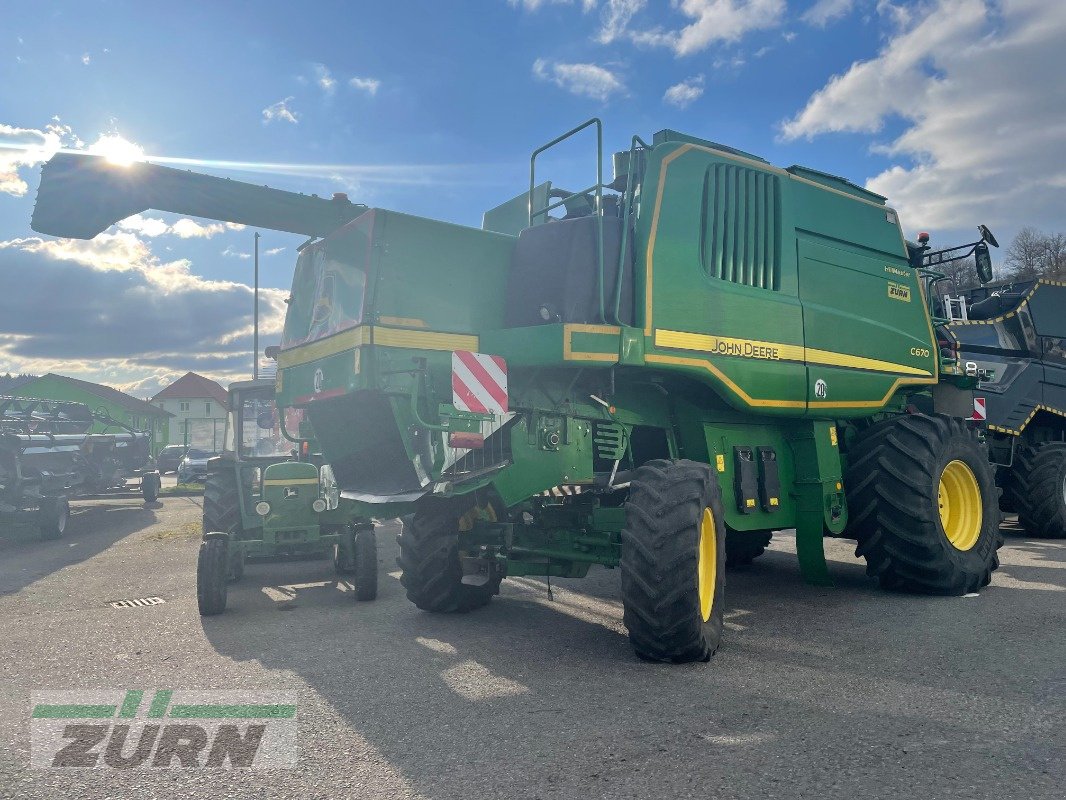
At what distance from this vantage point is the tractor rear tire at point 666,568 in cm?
480

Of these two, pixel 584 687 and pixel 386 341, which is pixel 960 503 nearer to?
pixel 584 687

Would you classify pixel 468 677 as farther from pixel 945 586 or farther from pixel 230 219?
pixel 230 219

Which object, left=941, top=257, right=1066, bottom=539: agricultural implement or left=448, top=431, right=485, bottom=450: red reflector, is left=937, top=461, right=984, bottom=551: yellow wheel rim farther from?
left=448, top=431, right=485, bottom=450: red reflector

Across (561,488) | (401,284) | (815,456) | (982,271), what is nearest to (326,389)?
(401,284)

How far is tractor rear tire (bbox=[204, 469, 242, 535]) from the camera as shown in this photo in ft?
29.0

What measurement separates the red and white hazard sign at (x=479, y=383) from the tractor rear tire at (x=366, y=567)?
2.69 metres

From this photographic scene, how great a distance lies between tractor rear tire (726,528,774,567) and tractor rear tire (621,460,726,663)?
358cm

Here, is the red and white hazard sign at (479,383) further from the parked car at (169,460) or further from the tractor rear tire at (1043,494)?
the parked car at (169,460)

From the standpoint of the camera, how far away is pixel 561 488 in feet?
19.2

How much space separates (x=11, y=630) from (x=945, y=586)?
7.71m

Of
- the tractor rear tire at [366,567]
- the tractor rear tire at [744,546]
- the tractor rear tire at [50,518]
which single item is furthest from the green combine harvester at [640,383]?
the tractor rear tire at [50,518]

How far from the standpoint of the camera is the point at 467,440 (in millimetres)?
5316

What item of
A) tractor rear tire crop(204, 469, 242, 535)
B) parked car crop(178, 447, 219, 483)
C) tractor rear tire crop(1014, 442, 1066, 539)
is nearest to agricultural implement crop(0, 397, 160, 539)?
tractor rear tire crop(204, 469, 242, 535)

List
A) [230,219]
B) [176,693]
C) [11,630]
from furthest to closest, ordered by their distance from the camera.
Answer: [230,219], [11,630], [176,693]
